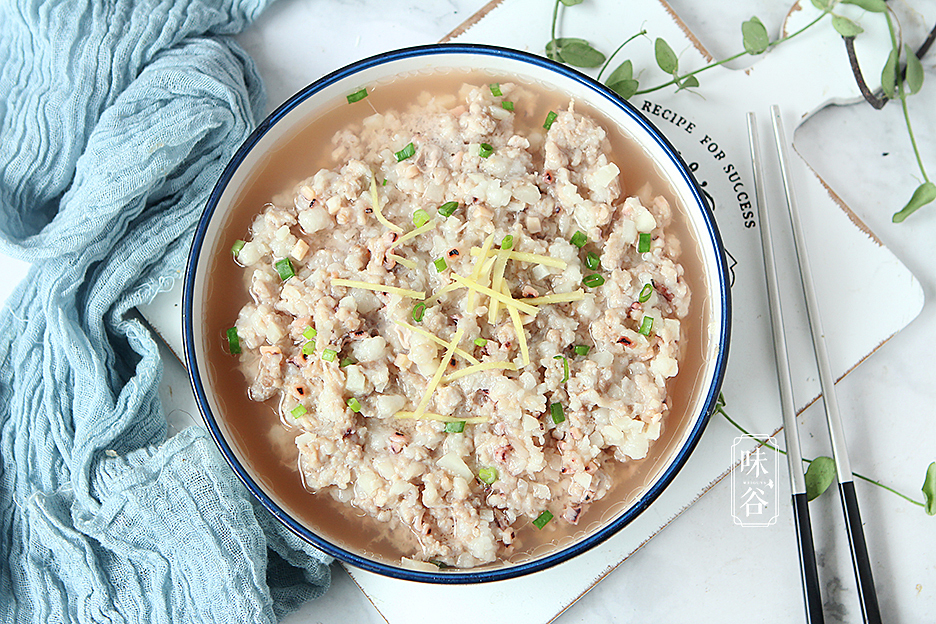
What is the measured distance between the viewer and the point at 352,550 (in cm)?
150

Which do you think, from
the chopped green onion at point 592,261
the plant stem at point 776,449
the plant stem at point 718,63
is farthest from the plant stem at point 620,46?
the plant stem at point 776,449

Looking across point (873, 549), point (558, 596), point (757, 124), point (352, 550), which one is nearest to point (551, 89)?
point (757, 124)

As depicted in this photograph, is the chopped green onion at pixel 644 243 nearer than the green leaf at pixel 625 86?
Yes

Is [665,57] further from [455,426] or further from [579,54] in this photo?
[455,426]

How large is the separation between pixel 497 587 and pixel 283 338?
874mm

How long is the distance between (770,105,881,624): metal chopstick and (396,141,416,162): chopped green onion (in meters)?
1.01

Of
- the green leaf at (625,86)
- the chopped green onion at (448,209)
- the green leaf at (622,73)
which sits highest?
the chopped green onion at (448,209)

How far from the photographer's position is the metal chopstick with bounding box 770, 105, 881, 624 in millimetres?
1668

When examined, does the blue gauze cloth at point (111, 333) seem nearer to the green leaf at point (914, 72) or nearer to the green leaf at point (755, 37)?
the green leaf at point (755, 37)

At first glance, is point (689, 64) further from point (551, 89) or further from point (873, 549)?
point (873, 549)

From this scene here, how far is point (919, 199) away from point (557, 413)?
1258mm

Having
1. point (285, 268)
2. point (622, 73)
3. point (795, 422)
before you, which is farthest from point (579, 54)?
point (795, 422)

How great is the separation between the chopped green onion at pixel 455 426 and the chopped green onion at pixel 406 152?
626 mm

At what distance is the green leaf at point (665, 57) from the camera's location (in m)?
1.78
